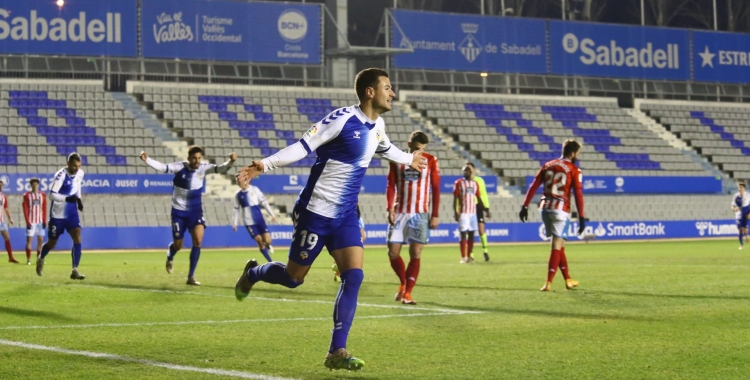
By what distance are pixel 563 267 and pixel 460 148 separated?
1181 inches

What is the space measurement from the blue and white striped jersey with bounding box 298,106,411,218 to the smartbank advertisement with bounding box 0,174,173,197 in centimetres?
2986

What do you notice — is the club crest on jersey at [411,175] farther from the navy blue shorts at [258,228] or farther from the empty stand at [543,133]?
the empty stand at [543,133]

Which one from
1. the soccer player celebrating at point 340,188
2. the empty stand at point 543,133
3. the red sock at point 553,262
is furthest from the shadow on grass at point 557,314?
the empty stand at point 543,133

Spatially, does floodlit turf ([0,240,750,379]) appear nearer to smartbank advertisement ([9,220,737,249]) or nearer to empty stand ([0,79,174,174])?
smartbank advertisement ([9,220,737,249])

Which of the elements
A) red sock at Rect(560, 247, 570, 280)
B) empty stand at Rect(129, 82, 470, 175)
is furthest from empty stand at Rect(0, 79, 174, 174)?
red sock at Rect(560, 247, 570, 280)

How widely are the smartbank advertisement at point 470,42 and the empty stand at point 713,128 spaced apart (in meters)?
7.19

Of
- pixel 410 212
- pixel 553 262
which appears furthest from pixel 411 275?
pixel 553 262

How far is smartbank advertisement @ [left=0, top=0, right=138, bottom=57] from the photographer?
4069 centimetres

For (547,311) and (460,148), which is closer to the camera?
(547,311)

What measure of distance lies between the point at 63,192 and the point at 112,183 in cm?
1954

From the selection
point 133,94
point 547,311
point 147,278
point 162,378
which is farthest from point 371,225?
point 162,378

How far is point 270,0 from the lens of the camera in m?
45.2

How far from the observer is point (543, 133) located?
157ft

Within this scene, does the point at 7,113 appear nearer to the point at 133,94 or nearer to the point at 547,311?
the point at 133,94
